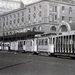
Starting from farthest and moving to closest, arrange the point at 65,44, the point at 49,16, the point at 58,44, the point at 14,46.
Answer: the point at 49,16 < the point at 14,46 < the point at 58,44 < the point at 65,44

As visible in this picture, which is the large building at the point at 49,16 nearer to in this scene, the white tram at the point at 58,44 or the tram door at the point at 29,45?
the tram door at the point at 29,45

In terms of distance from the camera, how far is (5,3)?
142375 mm

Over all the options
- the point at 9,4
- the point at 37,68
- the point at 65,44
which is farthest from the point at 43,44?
the point at 9,4

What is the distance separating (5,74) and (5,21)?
10060 cm

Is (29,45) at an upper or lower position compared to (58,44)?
lower

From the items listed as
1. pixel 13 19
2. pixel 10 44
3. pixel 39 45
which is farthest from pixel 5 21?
pixel 39 45

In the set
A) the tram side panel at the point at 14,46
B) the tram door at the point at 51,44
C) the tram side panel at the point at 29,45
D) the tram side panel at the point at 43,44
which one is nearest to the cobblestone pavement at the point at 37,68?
the tram door at the point at 51,44

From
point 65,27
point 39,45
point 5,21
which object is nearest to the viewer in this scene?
point 39,45

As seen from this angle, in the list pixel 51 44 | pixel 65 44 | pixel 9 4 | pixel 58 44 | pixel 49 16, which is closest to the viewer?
pixel 65 44

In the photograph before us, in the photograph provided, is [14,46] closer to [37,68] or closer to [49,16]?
[49,16]

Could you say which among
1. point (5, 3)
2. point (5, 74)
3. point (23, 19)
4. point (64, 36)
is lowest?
point (5, 74)

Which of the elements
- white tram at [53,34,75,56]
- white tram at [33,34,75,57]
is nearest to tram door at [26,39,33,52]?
white tram at [33,34,75,57]

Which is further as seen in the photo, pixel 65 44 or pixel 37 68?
pixel 65 44

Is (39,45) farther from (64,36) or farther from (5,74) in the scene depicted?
(5,74)
